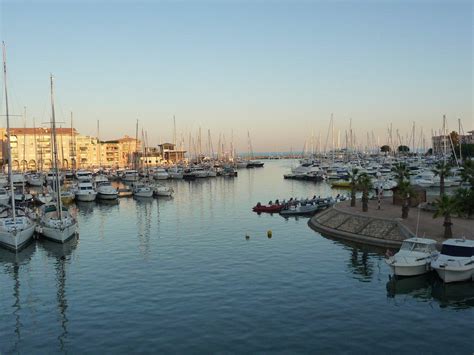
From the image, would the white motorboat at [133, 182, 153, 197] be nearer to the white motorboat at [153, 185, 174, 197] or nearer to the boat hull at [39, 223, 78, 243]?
the white motorboat at [153, 185, 174, 197]

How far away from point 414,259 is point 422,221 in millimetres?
16348

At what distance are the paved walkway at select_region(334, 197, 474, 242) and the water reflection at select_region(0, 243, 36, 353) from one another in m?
36.0

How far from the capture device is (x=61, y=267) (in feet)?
153

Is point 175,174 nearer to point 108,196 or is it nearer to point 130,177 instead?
point 130,177

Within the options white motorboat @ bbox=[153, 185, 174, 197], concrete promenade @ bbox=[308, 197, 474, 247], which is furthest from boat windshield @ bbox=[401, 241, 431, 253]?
white motorboat @ bbox=[153, 185, 174, 197]

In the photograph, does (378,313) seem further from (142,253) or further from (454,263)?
(142,253)

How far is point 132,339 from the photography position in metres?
28.4

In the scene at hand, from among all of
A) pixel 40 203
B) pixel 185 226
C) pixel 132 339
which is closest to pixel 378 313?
pixel 132 339

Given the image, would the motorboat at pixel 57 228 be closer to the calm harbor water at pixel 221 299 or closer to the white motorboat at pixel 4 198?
the calm harbor water at pixel 221 299

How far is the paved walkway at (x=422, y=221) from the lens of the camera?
48219 mm

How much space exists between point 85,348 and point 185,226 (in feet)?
139

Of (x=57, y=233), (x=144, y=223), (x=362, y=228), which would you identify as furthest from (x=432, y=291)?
(x=144, y=223)

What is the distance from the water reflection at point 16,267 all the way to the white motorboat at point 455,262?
30.0 m

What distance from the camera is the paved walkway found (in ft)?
158
